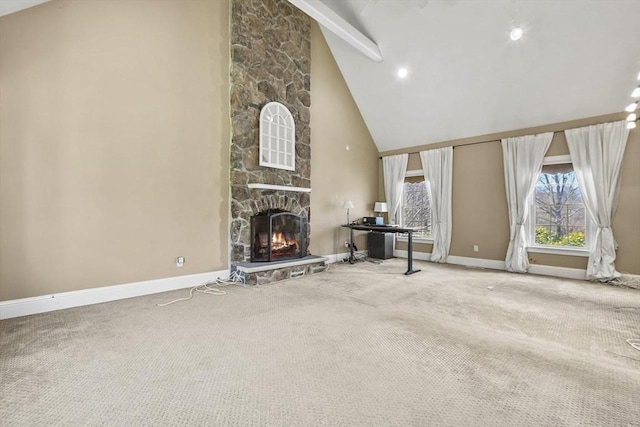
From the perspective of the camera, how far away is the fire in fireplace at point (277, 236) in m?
4.52

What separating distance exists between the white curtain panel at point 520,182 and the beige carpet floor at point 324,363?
161 centimetres

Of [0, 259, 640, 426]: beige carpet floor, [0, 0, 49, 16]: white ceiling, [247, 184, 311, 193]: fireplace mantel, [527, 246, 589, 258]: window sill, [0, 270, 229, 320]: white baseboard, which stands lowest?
[0, 259, 640, 426]: beige carpet floor

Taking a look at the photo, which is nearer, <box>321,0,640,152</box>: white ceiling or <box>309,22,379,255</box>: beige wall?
<box>321,0,640,152</box>: white ceiling

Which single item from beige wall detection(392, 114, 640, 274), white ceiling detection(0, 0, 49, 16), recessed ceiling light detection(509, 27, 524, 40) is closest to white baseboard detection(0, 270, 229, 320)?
white ceiling detection(0, 0, 49, 16)

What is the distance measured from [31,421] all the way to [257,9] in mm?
5441

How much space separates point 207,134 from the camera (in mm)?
4152

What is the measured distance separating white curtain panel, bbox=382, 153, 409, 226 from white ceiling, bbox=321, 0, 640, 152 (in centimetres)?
80

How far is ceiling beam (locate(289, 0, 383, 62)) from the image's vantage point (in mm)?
4325

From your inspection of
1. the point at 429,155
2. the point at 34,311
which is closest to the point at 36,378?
the point at 34,311

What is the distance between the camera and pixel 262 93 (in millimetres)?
4707

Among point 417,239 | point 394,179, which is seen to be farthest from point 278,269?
point 394,179

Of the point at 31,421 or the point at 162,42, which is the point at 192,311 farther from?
the point at 162,42

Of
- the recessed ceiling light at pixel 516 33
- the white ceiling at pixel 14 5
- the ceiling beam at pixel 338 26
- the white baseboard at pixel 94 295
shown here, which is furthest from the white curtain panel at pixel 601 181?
the white ceiling at pixel 14 5

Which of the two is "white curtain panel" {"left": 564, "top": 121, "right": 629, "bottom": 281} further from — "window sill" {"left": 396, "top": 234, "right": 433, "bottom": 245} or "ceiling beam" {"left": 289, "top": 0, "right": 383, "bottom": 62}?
"ceiling beam" {"left": 289, "top": 0, "right": 383, "bottom": 62}
